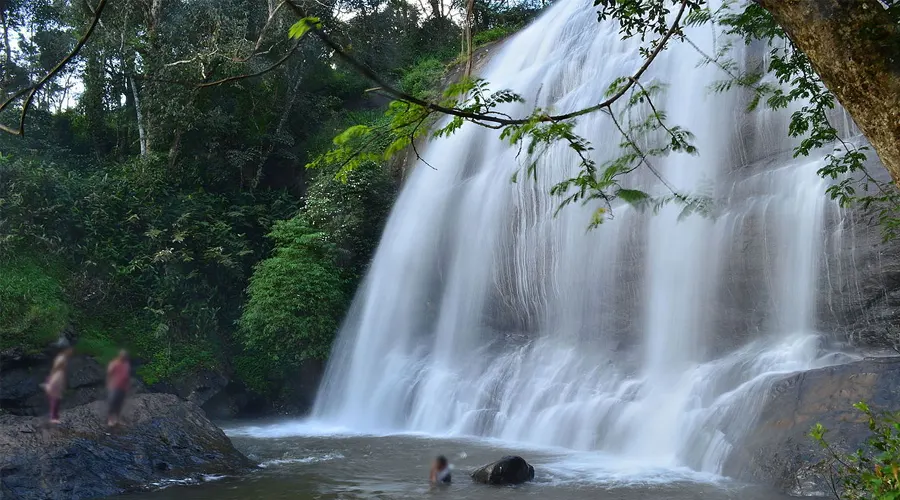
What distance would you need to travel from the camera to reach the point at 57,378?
8.95ft

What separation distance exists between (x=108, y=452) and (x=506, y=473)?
168 inches

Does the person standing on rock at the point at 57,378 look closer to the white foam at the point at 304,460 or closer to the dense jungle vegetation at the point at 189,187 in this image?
the white foam at the point at 304,460

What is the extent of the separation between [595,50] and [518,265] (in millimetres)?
5044

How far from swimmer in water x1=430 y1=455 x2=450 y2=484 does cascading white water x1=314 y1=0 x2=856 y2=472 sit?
2349 mm

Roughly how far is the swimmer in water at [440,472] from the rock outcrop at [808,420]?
121 inches

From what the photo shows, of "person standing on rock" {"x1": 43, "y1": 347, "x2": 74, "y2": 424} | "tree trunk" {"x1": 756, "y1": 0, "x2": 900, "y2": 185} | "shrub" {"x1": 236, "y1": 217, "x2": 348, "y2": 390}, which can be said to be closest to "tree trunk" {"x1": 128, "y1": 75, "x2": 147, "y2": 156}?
"shrub" {"x1": 236, "y1": 217, "x2": 348, "y2": 390}

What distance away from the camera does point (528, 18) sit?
2366 cm

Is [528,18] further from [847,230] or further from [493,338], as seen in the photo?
[847,230]

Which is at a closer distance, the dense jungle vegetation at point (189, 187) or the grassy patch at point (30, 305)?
the grassy patch at point (30, 305)

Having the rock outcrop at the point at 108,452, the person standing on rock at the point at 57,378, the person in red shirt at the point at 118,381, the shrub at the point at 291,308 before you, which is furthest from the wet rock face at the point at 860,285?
the shrub at the point at 291,308

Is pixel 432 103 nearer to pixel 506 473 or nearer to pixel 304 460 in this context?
pixel 506 473

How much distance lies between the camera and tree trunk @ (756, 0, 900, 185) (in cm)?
280

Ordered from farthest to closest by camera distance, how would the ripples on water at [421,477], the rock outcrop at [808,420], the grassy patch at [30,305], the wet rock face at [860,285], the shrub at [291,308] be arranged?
1. the shrub at [291,308]
2. the grassy patch at [30,305]
3. the wet rock face at [860,285]
4. the ripples on water at [421,477]
5. the rock outcrop at [808,420]

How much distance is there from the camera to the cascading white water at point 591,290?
1015 cm
